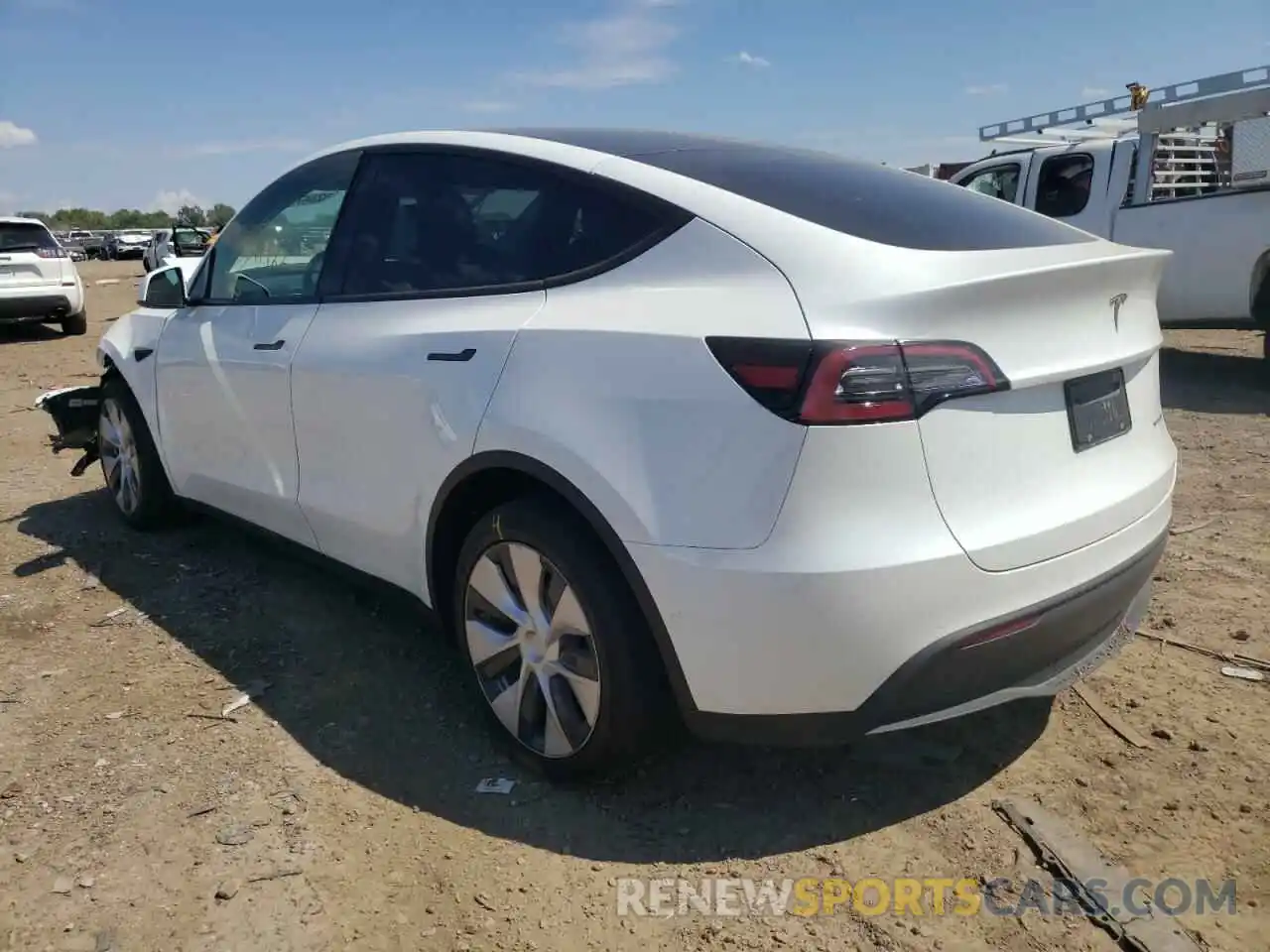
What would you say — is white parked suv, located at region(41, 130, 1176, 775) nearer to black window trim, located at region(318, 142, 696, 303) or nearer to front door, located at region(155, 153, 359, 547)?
black window trim, located at region(318, 142, 696, 303)

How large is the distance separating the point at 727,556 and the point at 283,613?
2419 mm

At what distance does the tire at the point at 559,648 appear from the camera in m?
2.57

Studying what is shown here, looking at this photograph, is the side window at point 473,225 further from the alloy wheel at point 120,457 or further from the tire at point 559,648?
the alloy wheel at point 120,457

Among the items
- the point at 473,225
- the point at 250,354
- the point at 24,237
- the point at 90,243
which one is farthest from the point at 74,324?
the point at 90,243

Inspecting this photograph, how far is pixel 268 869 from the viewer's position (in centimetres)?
260

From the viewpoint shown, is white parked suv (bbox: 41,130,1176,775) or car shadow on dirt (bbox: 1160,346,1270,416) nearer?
white parked suv (bbox: 41,130,1176,775)

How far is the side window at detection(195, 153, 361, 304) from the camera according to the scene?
12.2ft

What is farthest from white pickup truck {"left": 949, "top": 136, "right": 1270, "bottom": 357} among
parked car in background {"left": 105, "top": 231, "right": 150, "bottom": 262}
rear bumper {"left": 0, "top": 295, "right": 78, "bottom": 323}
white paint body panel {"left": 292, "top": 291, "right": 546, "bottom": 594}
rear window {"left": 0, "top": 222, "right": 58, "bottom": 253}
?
parked car in background {"left": 105, "top": 231, "right": 150, "bottom": 262}

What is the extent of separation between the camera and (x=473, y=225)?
3158 mm

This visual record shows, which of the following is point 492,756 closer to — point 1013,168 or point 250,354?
point 250,354

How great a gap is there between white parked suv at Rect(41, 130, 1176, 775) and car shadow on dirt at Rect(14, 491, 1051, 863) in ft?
0.63

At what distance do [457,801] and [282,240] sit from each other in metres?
2.29

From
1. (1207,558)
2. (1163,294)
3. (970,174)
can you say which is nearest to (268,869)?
(1207,558)

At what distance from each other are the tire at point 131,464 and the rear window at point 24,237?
1000 cm
